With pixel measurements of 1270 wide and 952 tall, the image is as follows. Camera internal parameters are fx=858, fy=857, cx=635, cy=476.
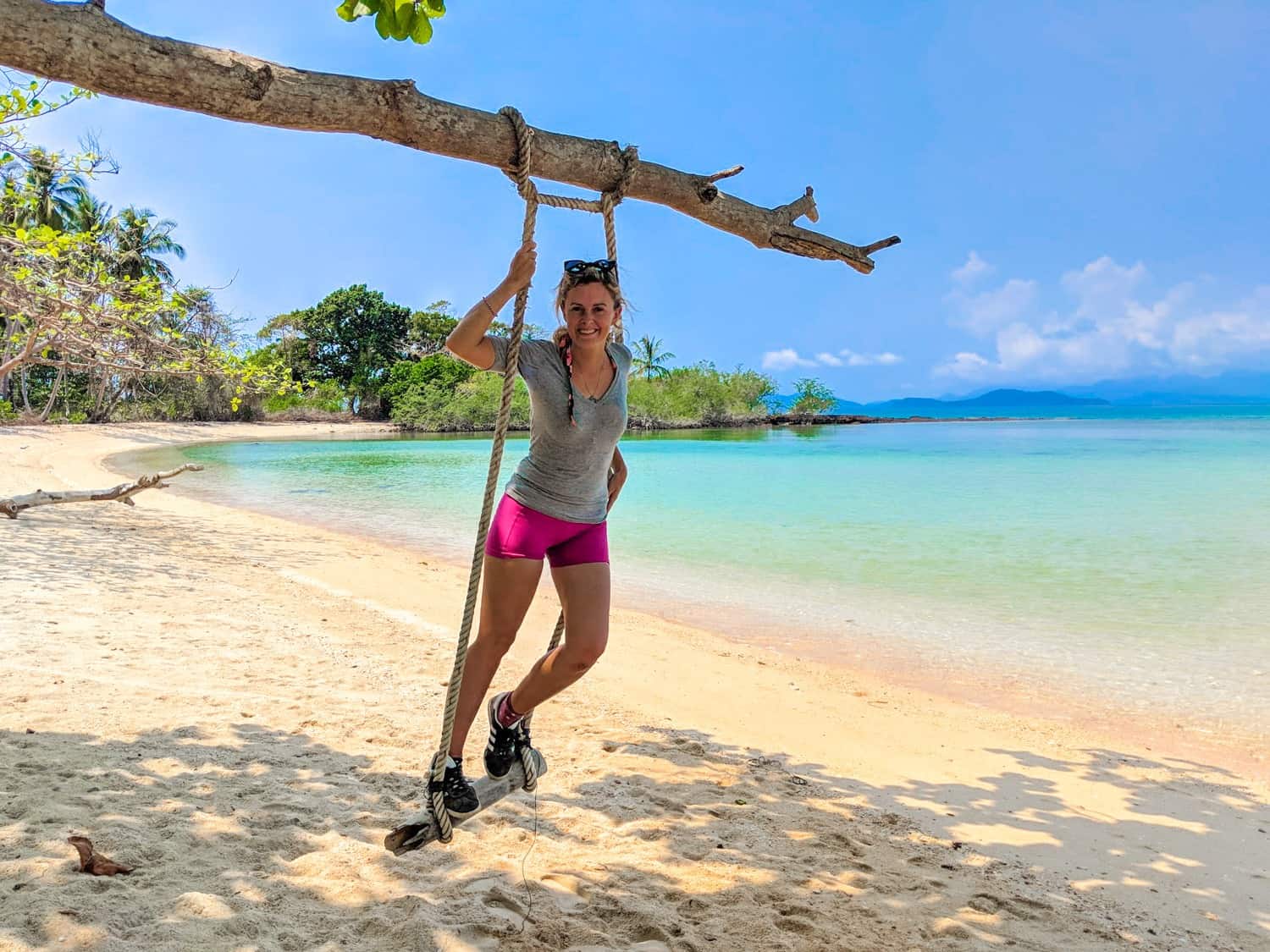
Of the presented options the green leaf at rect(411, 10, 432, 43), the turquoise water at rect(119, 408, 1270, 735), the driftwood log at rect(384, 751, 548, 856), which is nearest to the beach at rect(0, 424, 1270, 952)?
the driftwood log at rect(384, 751, 548, 856)

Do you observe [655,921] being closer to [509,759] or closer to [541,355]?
[509,759]

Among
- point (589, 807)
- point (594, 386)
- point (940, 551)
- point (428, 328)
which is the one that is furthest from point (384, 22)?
point (428, 328)

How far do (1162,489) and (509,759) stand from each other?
22.1 meters

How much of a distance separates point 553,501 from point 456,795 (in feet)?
2.99

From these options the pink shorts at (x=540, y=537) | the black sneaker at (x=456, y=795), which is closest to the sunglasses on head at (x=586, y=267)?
the pink shorts at (x=540, y=537)

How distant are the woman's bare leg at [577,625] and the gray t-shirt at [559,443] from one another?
0.56ft

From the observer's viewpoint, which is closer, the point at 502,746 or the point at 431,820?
the point at 431,820

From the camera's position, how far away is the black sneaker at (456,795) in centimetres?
251

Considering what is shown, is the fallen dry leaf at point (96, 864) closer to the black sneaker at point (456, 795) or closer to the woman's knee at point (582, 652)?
the black sneaker at point (456, 795)

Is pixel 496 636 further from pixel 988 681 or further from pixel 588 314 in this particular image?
pixel 988 681

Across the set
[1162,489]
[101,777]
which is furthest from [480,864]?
[1162,489]

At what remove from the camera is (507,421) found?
241cm

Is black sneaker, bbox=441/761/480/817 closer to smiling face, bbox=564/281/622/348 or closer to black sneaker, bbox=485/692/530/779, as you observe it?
black sneaker, bbox=485/692/530/779

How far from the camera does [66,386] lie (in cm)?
3641
